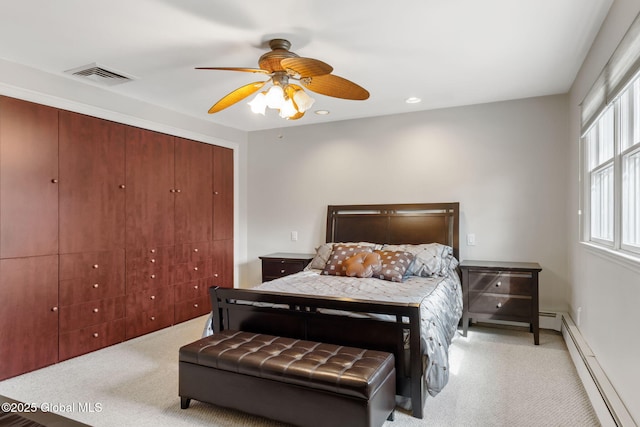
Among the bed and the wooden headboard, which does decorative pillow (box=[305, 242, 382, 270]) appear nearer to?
the bed

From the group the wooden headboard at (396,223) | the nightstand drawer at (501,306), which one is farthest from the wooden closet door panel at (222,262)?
the nightstand drawer at (501,306)

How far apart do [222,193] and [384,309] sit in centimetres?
340

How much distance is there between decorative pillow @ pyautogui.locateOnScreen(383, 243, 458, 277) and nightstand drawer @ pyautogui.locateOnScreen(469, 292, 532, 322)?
0.40m

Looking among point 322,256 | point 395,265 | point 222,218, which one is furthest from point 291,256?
point 395,265

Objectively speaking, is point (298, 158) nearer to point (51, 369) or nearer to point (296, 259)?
point (296, 259)

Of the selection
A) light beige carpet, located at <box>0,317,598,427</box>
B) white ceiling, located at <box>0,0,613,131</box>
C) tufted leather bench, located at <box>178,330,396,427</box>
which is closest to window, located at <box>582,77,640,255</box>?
white ceiling, located at <box>0,0,613,131</box>

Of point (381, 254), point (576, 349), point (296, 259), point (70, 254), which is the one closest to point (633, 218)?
point (576, 349)

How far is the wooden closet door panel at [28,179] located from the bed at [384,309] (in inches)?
61.9

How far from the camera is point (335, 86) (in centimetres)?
271

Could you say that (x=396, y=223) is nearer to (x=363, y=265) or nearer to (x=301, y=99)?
(x=363, y=265)

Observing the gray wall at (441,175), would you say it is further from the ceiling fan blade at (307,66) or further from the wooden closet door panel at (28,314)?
the wooden closet door panel at (28,314)

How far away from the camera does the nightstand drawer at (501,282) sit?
12.1ft

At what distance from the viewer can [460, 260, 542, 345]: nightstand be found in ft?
12.0

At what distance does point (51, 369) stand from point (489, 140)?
468 cm
